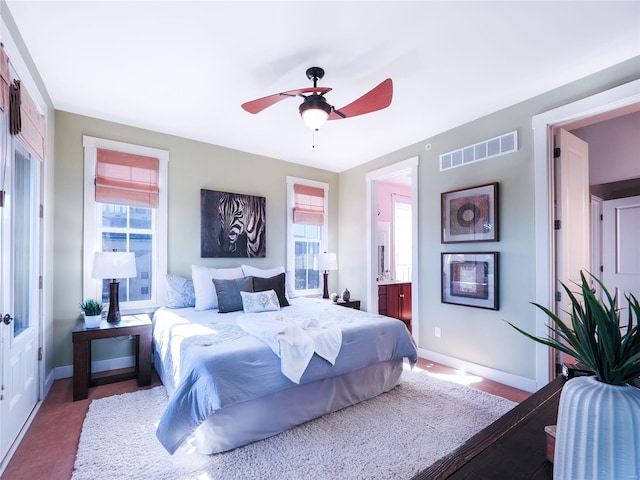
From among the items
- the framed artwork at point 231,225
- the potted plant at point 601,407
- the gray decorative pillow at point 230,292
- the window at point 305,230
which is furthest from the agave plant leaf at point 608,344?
the window at point 305,230

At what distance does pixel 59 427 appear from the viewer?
235 cm

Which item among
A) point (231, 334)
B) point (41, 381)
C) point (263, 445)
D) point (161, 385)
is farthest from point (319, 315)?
point (41, 381)

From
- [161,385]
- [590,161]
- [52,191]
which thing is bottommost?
[161,385]

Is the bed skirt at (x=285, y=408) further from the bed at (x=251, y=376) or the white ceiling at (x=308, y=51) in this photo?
the white ceiling at (x=308, y=51)

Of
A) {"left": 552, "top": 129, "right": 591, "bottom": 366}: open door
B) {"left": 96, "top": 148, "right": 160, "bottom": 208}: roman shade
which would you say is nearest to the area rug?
{"left": 552, "top": 129, "right": 591, "bottom": 366}: open door

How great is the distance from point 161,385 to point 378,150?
389cm

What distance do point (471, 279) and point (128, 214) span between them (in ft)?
13.1

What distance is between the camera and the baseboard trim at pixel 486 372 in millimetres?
2999

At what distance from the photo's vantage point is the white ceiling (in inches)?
78.0

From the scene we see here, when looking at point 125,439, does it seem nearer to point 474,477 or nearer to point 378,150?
point 474,477

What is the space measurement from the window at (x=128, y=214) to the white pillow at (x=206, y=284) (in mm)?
455

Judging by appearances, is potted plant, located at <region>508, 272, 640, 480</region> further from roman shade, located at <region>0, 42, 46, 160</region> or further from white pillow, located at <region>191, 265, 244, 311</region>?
white pillow, located at <region>191, 265, 244, 311</region>

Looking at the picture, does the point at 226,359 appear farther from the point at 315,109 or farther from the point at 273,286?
the point at 315,109

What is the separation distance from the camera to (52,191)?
3.18 m
